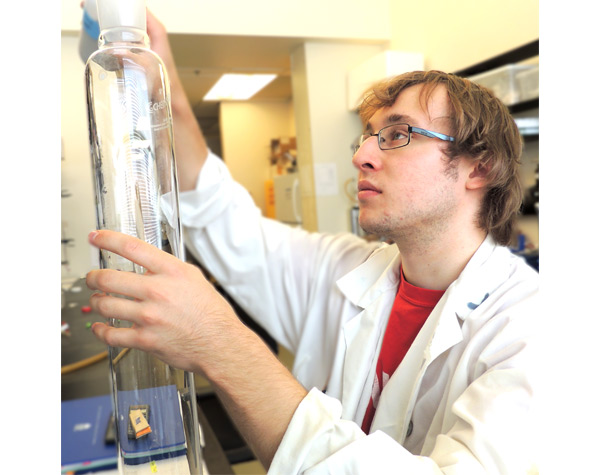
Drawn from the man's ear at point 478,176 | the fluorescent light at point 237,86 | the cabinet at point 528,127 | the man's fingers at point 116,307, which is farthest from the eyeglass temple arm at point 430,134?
the fluorescent light at point 237,86

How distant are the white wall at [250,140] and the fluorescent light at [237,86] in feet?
0.74

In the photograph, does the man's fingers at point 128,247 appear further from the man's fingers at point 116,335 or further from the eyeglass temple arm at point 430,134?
the eyeglass temple arm at point 430,134

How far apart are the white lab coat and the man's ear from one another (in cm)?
10

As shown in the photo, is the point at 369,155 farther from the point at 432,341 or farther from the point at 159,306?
the point at 159,306

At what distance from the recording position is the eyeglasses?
769mm

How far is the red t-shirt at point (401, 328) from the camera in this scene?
0.85 metres

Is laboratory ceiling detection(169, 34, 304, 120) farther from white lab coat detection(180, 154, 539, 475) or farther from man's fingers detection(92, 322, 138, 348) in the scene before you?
man's fingers detection(92, 322, 138, 348)

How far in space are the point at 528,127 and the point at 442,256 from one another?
57.1 inches
